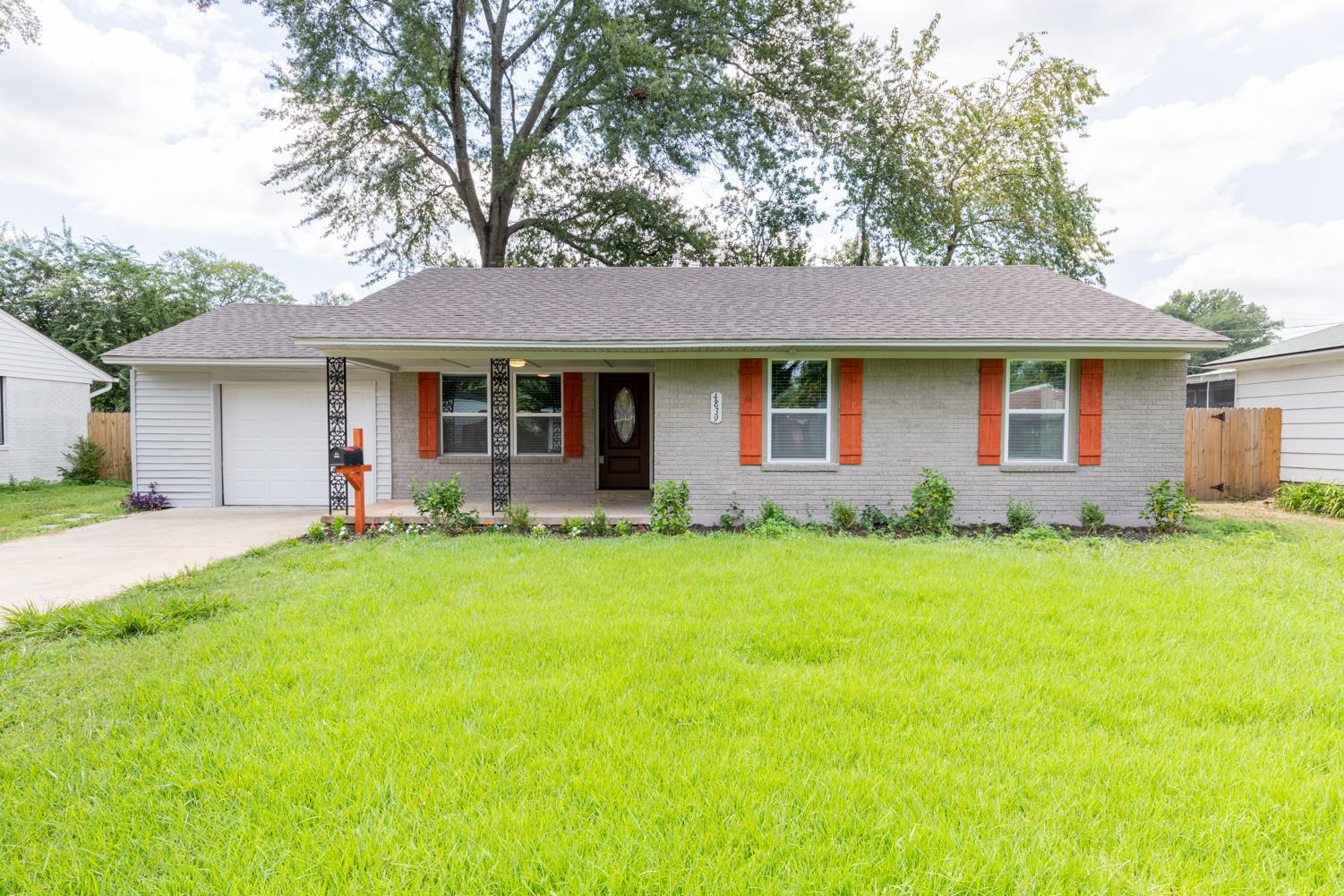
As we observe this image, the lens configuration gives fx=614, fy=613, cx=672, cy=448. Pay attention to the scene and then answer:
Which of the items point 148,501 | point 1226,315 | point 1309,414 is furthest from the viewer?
point 1226,315

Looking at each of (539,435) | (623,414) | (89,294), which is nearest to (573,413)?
(539,435)

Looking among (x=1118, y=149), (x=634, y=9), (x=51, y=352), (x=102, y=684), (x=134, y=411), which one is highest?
(x=634, y=9)

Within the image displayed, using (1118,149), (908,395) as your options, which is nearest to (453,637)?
(908,395)

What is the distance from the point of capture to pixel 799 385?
8.64 metres

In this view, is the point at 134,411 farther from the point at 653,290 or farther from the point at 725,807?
the point at 725,807

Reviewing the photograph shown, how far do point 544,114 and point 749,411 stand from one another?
45.2ft

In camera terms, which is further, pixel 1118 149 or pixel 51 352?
pixel 1118 149

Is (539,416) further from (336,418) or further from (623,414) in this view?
(336,418)

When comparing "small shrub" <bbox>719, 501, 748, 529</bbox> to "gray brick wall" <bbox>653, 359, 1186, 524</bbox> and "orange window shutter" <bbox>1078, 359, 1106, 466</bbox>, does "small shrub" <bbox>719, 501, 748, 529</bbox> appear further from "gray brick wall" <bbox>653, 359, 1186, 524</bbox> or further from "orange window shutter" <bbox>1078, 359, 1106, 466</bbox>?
"orange window shutter" <bbox>1078, 359, 1106, 466</bbox>

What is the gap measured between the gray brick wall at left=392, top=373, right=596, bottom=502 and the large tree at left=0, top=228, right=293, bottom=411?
15.3m

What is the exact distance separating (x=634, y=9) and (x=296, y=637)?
16.8 m

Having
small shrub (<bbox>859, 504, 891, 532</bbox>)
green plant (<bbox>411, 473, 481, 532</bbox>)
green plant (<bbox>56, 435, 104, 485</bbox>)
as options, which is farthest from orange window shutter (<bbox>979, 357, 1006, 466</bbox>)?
green plant (<bbox>56, 435, 104, 485</bbox>)

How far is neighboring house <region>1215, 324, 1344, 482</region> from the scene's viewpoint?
10.5 m

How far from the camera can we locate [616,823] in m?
2.11
